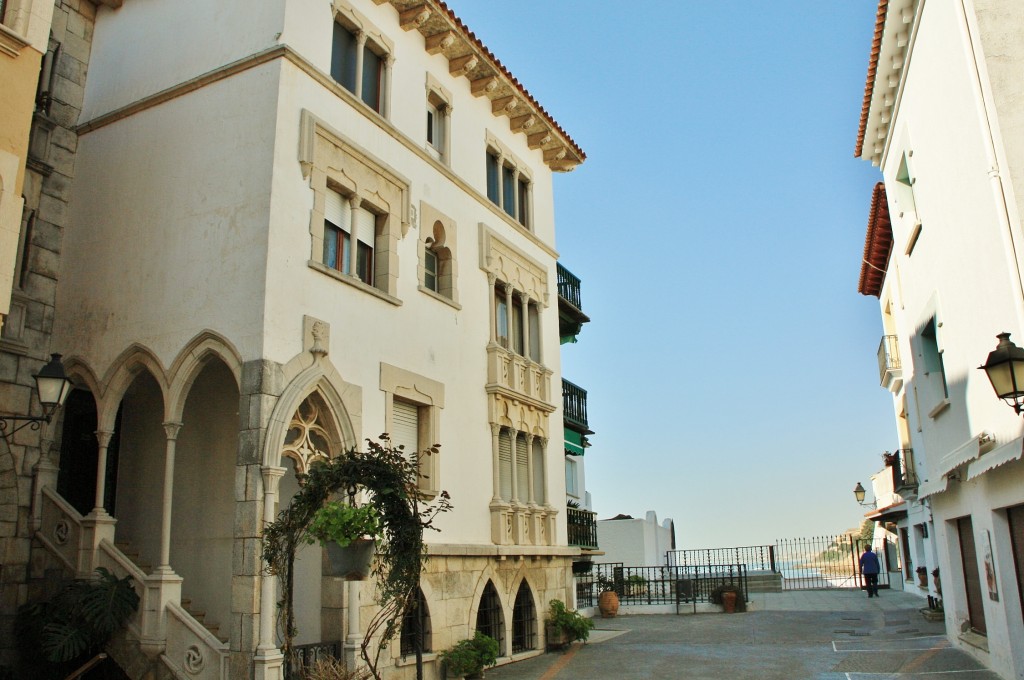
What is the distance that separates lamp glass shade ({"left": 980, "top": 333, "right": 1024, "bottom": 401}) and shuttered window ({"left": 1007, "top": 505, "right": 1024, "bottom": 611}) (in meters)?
2.66

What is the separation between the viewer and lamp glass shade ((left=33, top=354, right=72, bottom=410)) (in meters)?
9.45

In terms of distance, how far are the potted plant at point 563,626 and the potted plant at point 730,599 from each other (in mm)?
7875

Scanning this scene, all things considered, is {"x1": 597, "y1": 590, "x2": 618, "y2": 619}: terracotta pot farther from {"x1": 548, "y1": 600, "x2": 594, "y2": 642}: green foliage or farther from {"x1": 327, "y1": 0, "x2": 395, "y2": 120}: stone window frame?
{"x1": 327, "y1": 0, "x2": 395, "y2": 120}: stone window frame

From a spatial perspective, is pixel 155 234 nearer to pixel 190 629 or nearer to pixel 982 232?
pixel 190 629

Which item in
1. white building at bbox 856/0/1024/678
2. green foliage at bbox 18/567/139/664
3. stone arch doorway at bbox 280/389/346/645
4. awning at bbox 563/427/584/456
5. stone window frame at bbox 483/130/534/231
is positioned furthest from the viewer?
awning at bbox 563/427/584/456

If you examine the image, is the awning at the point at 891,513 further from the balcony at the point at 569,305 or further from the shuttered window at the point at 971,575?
the shuttered window at the point at 971,575

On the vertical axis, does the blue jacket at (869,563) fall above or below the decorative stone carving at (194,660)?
above

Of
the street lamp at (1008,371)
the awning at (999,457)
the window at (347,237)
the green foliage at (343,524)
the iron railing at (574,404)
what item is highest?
the window at (347,237)

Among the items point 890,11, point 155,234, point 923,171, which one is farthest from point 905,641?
point 155,234

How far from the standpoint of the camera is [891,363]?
86.3ft

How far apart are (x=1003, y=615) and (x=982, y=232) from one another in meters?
4.96

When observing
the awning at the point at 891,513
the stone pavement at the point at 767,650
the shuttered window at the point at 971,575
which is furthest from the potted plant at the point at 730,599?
the shuttered window at the point at 971,575

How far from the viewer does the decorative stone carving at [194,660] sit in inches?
395

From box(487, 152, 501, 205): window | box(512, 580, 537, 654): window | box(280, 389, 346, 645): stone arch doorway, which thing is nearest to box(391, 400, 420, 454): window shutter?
box(280, 389, 346, 645): stone arch doorway
